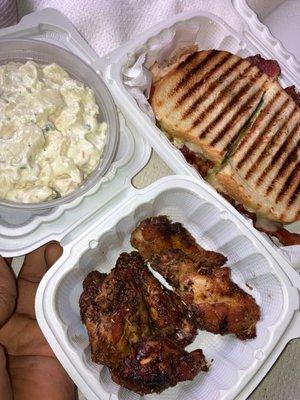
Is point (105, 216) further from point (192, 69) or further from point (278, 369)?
point (278, 369)

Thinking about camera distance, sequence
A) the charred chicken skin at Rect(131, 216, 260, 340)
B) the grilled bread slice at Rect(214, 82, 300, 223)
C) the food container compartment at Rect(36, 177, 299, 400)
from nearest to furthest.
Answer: the food container compartment at Rect(36, 177, 299, 400) < the charred chicken skin at Rect(131, 216, 260, 340) < the grilled bread slice at Rect(214, 82, 300, 223)

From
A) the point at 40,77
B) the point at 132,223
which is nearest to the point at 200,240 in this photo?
the point at 132,223

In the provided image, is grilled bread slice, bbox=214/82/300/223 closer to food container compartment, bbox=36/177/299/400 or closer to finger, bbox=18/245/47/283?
food container compartment, bbox=36/177/299/400

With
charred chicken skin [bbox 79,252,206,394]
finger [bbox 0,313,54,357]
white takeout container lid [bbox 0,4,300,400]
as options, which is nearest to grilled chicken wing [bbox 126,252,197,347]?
charred chicken skin [bbox 79,252,206,394]

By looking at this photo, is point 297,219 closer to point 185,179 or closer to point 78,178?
point 185,179

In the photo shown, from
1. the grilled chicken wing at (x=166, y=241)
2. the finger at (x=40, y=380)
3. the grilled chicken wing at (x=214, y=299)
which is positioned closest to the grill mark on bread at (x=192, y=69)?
the grilled chicken wing at (x=166, y=241)

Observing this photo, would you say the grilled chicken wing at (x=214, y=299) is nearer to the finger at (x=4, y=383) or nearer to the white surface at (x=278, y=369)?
the white surface at (x=278, y=369)

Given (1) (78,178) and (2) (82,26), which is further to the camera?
(2) (82,26)
